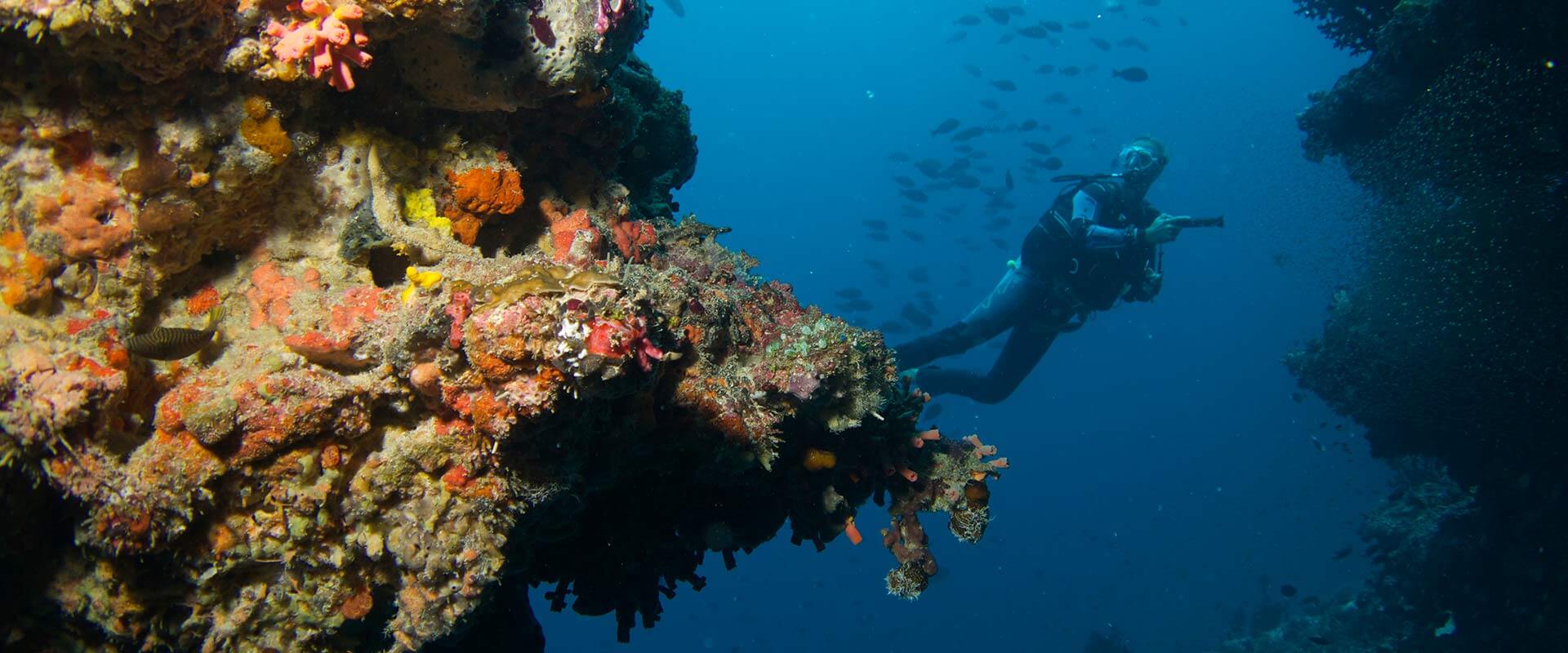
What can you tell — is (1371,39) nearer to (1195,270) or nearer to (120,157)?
(120,157)

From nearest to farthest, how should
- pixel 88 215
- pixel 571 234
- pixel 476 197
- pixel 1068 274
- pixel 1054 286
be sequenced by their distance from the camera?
pixel 88 215, pixel 476 197, pixel 571 234, pixel 1068 274, pixel 1054 286

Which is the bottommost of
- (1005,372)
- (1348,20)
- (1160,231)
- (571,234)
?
(1005,372)

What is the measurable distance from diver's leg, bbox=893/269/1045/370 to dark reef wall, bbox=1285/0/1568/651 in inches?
218

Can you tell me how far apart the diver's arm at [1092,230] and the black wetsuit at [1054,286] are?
13 millimetres

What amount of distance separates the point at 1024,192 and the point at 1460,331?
3628 inches

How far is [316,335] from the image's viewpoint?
261 centimetres

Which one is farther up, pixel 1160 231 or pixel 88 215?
pixel 1160 231

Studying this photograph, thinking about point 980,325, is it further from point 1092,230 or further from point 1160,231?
point 1160,231

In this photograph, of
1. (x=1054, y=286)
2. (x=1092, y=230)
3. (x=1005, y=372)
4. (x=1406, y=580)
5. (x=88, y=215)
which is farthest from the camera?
(x=1406, y=580)

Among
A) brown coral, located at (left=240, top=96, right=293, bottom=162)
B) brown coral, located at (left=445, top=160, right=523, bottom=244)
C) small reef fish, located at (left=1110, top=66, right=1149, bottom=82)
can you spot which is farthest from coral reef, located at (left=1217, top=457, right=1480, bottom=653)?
brown coral, located at (left=240, top=96, right=293, bottom=162)

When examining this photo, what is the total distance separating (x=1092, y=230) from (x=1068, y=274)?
1.24m

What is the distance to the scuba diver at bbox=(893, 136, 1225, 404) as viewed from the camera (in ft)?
37.2

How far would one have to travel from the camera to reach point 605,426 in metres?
3.09

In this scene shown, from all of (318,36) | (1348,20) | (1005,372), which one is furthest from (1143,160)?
(318,36)
